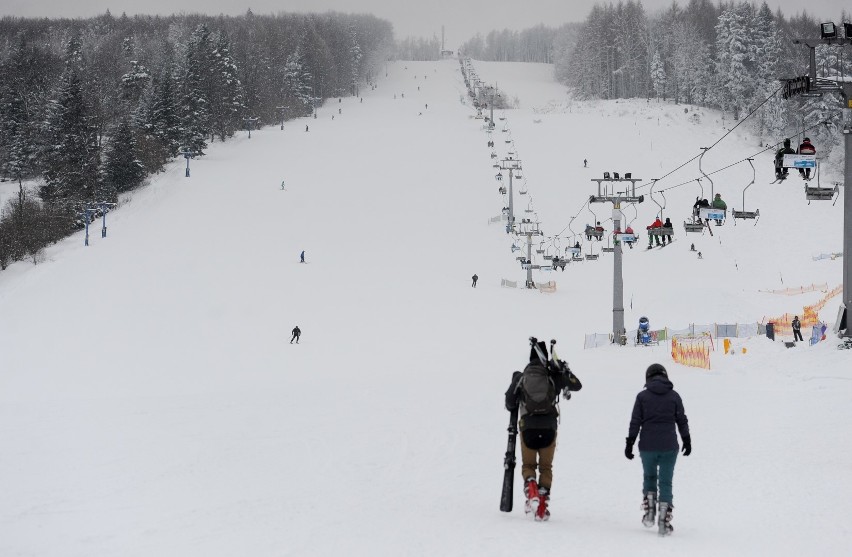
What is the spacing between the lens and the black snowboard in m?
6.50

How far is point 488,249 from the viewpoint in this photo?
4862cm

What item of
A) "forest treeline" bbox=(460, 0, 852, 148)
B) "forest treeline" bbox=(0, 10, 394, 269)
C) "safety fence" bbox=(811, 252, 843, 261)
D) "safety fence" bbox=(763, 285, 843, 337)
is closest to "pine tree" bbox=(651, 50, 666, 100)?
"forest treeline" bbox=(460, 0, 852, 148)

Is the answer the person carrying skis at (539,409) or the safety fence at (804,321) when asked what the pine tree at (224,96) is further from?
the person carrying skis at (539,409)

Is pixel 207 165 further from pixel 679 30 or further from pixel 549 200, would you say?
pixel 679 30

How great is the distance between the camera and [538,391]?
6.17 m

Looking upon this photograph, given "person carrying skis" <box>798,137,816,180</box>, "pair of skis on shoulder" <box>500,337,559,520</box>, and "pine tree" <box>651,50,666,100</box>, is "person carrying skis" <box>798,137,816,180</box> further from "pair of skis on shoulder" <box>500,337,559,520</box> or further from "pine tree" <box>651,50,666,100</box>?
"pine tree" <box>651,50,666,100</box>

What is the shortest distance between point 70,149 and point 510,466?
67.6 m

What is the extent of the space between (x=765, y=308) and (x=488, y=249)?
18047 mm

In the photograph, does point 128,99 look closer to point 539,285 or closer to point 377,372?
point 539,285

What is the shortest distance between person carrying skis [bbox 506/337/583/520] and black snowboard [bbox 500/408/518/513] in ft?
0.43

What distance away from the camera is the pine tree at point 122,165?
61.3m

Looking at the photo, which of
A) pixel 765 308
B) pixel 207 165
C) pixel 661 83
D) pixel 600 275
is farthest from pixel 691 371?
pixel 661 83

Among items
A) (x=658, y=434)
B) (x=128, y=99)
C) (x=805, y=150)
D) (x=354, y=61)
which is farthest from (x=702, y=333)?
(x=354, y=61)

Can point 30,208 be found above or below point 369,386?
above
